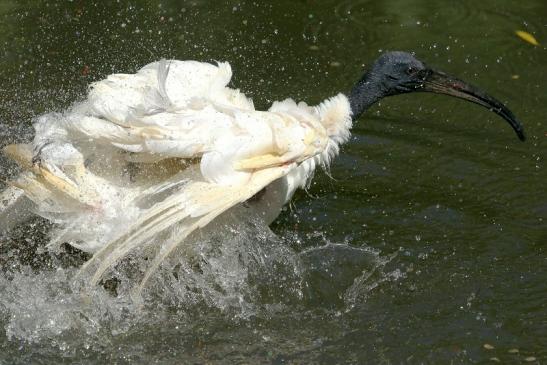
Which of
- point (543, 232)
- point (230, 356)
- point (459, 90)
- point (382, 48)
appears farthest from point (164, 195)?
point (382, 48)

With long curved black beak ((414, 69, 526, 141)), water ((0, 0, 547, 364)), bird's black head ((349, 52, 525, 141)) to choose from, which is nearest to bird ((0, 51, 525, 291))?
bird's black head ((349, 52, 525, 141))

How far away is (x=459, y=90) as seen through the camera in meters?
6.00

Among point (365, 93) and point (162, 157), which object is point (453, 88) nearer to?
point (365, 93)

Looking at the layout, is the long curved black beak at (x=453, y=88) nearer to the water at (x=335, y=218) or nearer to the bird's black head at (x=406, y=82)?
the bird's black head at (x=406, y=82)

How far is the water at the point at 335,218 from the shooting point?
543cm

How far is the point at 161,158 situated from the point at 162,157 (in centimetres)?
3

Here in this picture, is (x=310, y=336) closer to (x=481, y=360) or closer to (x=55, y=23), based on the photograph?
(x=481, y=360)

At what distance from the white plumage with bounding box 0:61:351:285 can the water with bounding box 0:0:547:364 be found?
0.42 meters

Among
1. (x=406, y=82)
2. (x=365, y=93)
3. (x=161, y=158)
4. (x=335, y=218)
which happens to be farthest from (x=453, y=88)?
(x=161, y=158)

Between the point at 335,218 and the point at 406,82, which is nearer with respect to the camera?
the point at 406,82

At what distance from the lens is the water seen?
5430 mm

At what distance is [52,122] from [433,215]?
2512mm

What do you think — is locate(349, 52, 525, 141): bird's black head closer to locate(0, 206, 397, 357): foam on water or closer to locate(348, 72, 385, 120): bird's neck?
locate(348, 72, 385, 120): bird's neck

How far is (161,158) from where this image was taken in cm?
514
